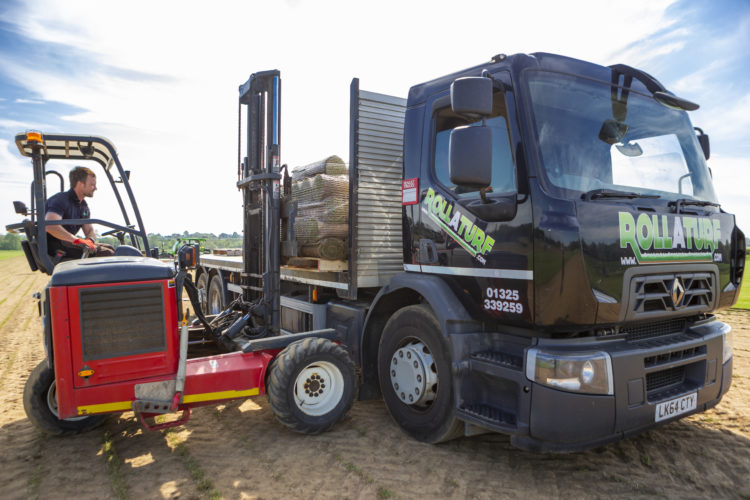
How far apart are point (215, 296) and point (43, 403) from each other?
543 centimetres

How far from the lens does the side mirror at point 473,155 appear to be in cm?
325

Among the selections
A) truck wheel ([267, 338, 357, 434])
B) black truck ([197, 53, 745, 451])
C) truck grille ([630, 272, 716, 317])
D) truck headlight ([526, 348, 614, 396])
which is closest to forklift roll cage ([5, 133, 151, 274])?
truck wheel ([267, 338, 357, 434])

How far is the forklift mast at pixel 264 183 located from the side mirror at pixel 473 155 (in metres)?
2.58

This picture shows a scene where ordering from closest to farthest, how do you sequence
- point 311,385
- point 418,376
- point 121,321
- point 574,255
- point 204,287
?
point 574,255
point 121,321
point 418,376
point 311,385
point 204,287

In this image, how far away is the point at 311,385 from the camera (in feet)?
14.4

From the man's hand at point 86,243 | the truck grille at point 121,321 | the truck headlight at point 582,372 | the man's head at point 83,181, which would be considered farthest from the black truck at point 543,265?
the man's head at point 83,181

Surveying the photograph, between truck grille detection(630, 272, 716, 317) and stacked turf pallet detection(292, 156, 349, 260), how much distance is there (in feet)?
9.01

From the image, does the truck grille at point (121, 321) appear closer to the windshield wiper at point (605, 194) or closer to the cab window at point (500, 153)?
the cab window at point (500, 153)

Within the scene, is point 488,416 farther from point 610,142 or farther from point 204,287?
point 204,287

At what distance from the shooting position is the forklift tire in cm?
404

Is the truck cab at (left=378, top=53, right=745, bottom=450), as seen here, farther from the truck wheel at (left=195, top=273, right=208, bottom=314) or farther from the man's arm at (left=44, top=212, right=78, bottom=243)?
the truck wheel at (left=195, top=273, right=208, bottom=314)

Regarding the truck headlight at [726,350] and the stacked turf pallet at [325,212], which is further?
the stacked turf pallet at [325,212]

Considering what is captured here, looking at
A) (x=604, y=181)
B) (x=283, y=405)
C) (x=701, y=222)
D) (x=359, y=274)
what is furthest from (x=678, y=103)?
(x=283, y=405)

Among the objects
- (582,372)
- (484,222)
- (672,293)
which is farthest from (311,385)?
(672,293)
